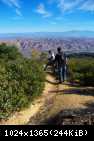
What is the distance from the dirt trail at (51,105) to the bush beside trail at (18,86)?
0.88 ft

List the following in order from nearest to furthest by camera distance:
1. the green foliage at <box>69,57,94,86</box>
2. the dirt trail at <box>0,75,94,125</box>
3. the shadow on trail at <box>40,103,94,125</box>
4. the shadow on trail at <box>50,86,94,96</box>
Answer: the shadow on trail at <box>40,103,94,125</box>
the dirt trail at <box>0,75,94,125</box>
the shadow on trail at <box>50,86,94,96</box>
the green foliage at <box>69,57,94,86</box>

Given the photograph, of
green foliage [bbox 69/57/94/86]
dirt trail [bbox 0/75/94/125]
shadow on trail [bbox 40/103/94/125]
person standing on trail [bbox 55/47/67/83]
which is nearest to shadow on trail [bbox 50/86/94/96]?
dirt trail [bbox 0/75/94/125]

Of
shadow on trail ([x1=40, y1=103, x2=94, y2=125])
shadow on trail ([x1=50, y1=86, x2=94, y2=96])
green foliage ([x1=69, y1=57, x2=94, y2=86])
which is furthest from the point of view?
green foliage ([x1=69, y1=57, x2=94, y2=86])

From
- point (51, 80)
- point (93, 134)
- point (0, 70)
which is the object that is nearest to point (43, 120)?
point (0, 70)

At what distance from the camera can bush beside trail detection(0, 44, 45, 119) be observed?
36.4 feet

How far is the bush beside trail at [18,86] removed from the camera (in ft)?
36.4

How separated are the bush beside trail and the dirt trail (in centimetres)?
27

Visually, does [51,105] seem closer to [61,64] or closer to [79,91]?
[79,91]

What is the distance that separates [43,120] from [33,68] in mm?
4468

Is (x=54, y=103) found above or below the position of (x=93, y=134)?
below

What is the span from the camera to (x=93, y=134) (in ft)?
24.1

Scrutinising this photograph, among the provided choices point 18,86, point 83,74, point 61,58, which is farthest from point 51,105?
point 83,74

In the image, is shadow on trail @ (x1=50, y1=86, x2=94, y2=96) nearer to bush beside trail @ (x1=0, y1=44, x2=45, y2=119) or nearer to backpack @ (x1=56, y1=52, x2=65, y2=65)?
bush beside trail @ (x1=0, y1=44, x2=45, y2=119)

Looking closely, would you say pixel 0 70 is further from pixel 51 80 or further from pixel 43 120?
pixel 51 80
